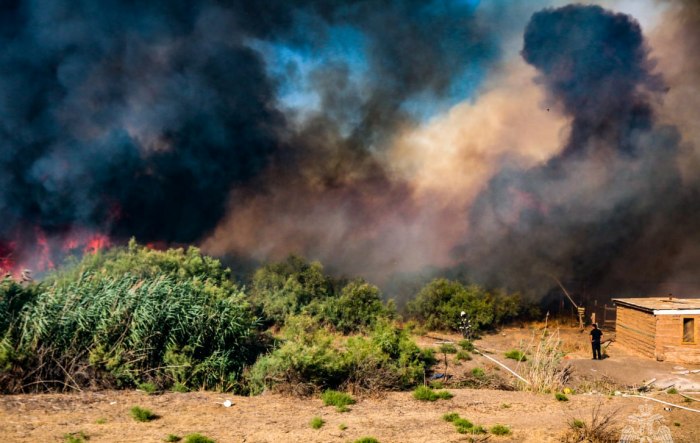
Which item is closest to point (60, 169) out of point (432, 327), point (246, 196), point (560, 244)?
point (246, 196)

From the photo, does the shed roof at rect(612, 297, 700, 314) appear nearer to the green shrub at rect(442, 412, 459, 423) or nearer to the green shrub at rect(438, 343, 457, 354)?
the green shrub at rect(438, 343, 457, 354)

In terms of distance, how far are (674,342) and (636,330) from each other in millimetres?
2010

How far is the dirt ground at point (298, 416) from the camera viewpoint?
33.3 ft

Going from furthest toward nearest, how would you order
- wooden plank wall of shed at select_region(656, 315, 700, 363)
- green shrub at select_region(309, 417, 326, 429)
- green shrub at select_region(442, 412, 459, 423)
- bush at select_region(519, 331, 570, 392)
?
wooden plank wall of shed at select_region(656, 315, 700, 363) < bush at select_region(519, 331, 570, 392) < green shrub at select_region(442, 412, 459, 423) < green shrub at select_region(309, 417, 326, 429)

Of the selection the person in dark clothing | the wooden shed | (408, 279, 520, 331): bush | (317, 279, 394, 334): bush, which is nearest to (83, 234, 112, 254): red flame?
(317, 279, 394, 334): bush

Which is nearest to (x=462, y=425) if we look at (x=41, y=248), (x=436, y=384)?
(x=436, y=384)

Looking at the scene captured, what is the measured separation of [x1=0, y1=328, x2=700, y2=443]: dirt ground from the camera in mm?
10141

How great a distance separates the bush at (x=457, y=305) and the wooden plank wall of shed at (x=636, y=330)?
680cm

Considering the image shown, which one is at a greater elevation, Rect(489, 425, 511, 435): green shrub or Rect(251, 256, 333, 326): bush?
Rect(251, 256, 333, 326): bush

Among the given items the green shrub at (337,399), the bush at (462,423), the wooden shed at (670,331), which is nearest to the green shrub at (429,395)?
the green shrub at (337,399)

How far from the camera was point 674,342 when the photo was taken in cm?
2173

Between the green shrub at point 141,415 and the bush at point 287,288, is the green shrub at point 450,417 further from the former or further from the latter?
the bush at point 287,288

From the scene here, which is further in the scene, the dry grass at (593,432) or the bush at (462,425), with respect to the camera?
the bush at (462,425)

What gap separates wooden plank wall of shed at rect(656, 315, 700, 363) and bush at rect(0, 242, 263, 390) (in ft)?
60.6
